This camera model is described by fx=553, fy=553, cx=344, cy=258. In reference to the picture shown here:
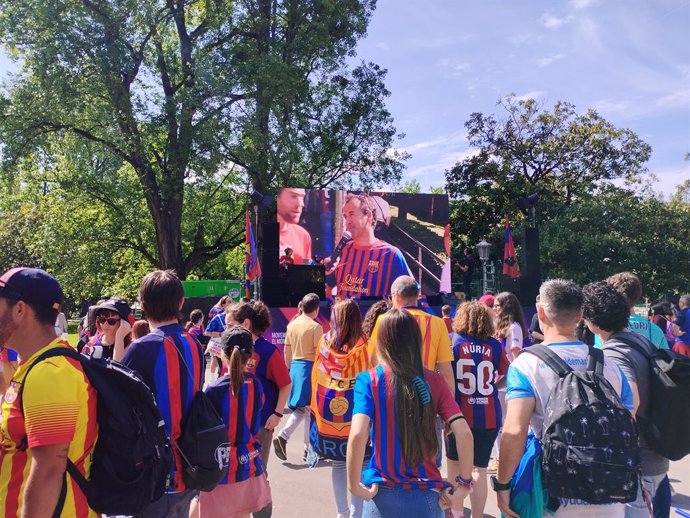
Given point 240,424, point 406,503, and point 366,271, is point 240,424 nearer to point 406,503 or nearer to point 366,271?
point 406,503

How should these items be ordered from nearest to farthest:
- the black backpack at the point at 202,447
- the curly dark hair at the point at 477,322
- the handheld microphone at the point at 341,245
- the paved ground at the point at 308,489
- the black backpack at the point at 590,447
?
the black backpack at the point at 590,447 → the black backpack at the point at 202,447 → the curly dark hair at the point at 477,322 → the paved ground at the point at 308,489 → the handheld microphone at the point at 341,245

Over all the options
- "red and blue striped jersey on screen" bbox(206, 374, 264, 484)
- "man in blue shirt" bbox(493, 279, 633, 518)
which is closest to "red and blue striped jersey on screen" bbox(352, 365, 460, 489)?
"man in blue shirt" bbox(493, 279, 633, 518)

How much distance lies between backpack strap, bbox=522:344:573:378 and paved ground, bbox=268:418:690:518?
258 cm

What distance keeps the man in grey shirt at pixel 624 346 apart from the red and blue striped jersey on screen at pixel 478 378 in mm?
1131

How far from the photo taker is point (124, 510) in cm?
198

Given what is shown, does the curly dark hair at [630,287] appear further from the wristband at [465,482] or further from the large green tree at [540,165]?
the large green tree at [540,165]

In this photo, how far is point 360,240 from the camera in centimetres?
1666

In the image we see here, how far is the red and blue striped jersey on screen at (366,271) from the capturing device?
1608 centimetres

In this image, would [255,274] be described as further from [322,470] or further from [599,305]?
[599,305]

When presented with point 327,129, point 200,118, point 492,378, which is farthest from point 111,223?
point 492,378

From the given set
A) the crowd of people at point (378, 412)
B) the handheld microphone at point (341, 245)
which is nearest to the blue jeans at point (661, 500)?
the crowd of people at point (378, 412)

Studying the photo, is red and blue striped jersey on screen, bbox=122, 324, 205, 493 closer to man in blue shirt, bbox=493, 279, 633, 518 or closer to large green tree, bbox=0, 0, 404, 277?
man in blue shirt, bbox=493, 279, 633, 518

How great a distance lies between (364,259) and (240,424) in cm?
1320

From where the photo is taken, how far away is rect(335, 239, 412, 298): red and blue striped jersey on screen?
16.1m
